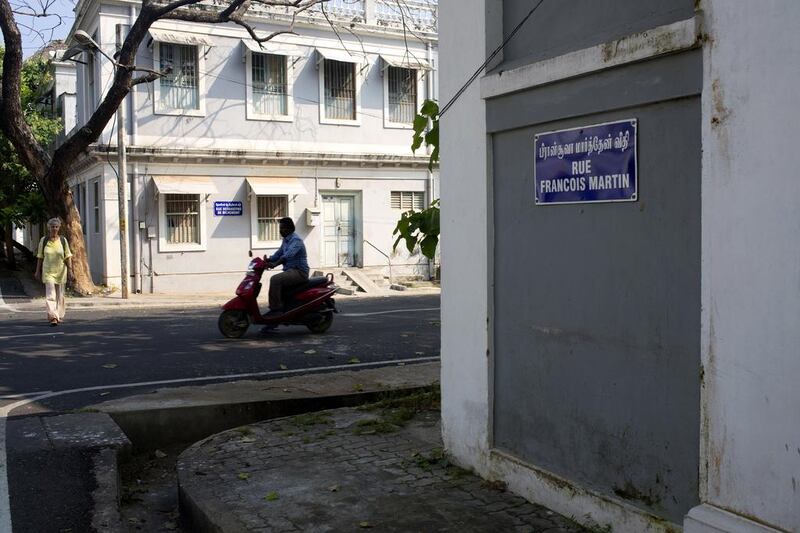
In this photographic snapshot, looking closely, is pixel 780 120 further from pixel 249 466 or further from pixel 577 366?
pixel 249 466

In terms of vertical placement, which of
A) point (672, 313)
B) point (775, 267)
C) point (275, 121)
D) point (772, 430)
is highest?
point (275, 121)

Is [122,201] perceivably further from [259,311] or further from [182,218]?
[259,311]

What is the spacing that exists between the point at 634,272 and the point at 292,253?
27.8 feet

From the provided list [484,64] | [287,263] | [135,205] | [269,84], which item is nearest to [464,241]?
[484,64]

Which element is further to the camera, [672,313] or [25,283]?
[25,283]

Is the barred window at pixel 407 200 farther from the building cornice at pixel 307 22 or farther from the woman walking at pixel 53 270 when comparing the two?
the woman walking at pixel 53 270

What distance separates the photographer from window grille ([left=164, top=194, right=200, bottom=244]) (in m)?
23.2

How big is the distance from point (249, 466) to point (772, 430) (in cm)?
371

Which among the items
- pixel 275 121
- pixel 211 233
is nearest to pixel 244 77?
pixel 275 121

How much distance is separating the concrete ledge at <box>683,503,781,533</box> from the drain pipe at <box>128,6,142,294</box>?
20557 millimetres

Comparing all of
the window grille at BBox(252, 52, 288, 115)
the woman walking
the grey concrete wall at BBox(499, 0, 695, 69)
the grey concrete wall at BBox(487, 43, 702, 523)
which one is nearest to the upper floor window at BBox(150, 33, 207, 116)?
the window grille at BBox(252, 52, 288, 115)

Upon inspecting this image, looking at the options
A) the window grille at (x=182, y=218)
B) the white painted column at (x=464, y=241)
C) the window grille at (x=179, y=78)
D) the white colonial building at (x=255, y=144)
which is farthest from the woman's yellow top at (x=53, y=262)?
the white painted column at (x=464, y=241)

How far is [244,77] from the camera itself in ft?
78.5

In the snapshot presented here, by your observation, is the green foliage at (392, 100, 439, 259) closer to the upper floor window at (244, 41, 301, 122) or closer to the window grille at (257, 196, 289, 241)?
the window grille at (257, 196, 289, 241)
